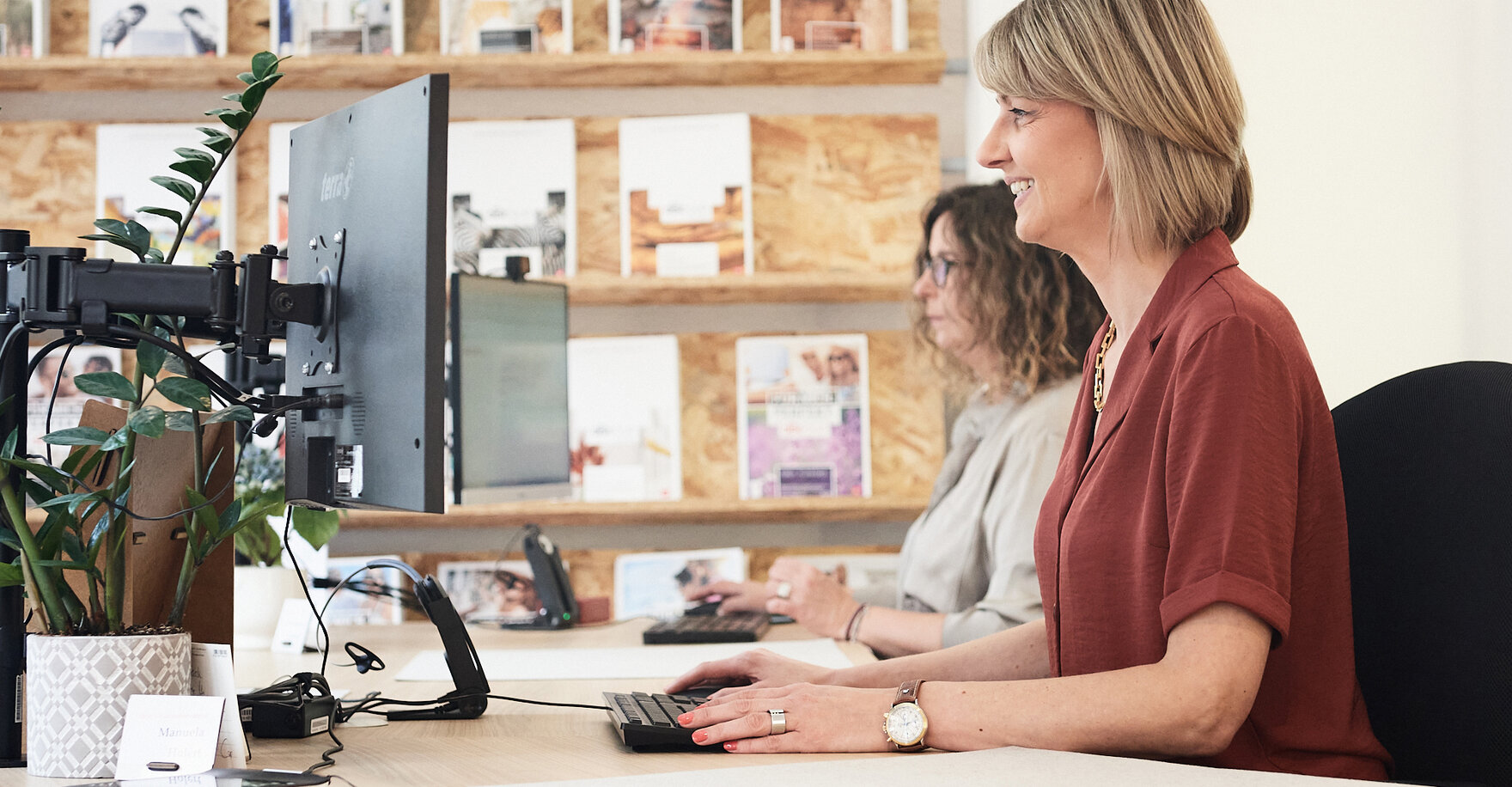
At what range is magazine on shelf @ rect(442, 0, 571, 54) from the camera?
2.76m

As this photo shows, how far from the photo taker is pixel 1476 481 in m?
1.01

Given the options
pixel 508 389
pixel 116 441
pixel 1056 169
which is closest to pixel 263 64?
pixel 116 441

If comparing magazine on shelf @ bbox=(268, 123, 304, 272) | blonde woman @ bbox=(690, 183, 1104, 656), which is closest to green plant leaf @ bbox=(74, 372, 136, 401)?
blonde woman @ bbox=(690, 183, 1104, 656)

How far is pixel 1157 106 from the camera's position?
1.10 m

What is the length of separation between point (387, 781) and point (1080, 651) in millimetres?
640

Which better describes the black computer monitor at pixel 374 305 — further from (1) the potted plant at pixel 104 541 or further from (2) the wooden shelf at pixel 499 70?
(2) the wooden shelf at pixel 499 70

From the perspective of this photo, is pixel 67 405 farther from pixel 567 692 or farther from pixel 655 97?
pixel 567 692

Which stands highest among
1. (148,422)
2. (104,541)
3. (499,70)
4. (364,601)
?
(499,70)

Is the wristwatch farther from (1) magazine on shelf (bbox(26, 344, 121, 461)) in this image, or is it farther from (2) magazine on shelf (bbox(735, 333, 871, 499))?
(1) magazine on shelf (bbox(26, 344, 121, 461))

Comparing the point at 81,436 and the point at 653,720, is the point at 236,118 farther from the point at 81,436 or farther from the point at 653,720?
the point at 653,720

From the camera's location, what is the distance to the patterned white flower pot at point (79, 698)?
895 millimetres

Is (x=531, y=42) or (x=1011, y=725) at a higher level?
(x=531, y=42)

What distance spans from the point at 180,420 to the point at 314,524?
70 centimetres

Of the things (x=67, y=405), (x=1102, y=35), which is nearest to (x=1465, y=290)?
(x=1102, y=35)
